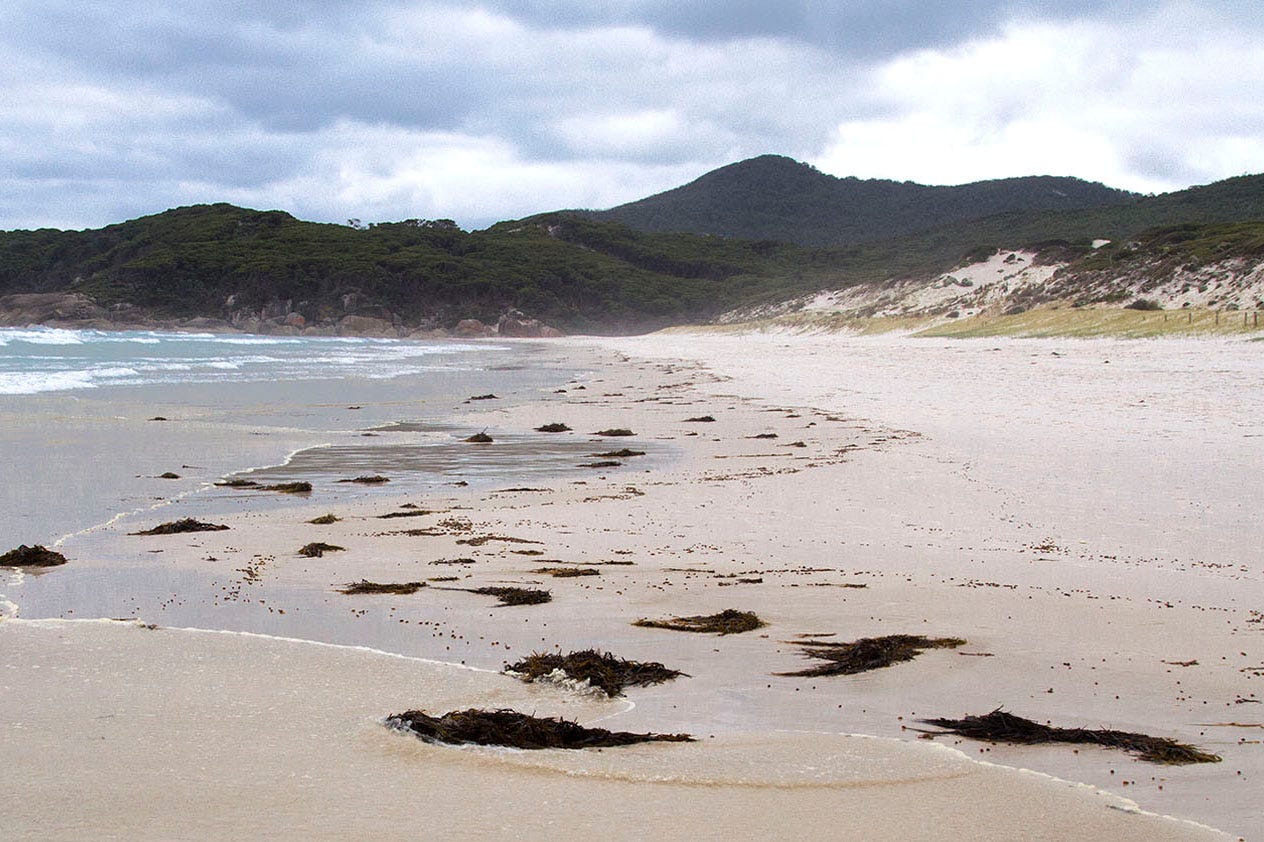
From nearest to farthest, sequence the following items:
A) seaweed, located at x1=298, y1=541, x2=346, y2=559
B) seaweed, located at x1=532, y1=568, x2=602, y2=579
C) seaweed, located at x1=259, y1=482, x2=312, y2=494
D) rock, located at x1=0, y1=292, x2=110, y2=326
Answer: seaweed, located at x1=532, y1=568, x2=602, y2=579 → seaweed, located at x1=298, y1=541, x2=346, y2=559 → seaweed, located at x1=259, y1=482, x2=312, y2=494 → rock, located at x1=0, y1=292, x2=110, y2=326

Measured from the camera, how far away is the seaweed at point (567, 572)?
628cm

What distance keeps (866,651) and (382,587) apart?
2806mm

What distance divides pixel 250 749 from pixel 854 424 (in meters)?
12.8

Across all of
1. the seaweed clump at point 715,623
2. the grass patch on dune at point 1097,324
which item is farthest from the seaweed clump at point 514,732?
the grass patch on dune at point 1097,324

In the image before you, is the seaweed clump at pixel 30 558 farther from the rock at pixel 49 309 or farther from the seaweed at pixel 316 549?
the rock at pixel 49 309

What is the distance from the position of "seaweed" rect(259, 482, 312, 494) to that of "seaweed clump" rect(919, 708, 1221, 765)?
24.2ft

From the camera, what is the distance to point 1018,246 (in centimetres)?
6431

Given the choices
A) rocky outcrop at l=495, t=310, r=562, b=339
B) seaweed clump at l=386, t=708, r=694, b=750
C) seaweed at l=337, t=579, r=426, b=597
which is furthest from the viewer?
rocky outcrop at l=495, t=310, r=562, b=339

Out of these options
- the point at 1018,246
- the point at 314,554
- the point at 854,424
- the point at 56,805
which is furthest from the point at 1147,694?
the point at 1018,246

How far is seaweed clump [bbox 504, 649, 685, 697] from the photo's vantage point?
13.9ft

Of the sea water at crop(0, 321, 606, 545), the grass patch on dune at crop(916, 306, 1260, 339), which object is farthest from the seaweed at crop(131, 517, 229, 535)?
the grass patch on dune at crop(916, 306, 1260, 339)

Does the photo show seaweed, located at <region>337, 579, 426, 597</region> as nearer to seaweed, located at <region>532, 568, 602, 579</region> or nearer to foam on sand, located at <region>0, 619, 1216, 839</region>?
seaweed, located at <region>532, 568, 602, 579</region>

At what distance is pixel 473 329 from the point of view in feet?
324

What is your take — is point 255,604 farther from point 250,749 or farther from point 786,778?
point 786,778
